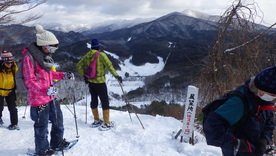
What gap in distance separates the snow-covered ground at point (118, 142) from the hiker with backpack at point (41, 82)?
66 centimetres

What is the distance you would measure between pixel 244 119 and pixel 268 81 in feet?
1.22

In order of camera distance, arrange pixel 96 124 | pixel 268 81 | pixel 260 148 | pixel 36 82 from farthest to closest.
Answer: pixel 96 124, pixel 36 82, pixel 260 148, pixel 268 81

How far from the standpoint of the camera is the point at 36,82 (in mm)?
2240

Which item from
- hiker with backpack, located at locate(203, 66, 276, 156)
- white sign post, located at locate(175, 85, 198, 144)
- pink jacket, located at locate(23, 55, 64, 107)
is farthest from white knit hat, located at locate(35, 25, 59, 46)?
white sign post, located at locate(175, 85, 198, 144)

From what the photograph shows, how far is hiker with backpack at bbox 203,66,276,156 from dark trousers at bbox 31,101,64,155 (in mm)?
2086

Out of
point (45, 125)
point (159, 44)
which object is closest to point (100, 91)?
point (45, 125)

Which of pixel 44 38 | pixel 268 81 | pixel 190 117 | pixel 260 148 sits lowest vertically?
pixel 190 117

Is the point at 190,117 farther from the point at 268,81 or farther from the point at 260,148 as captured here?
the point at 268,81

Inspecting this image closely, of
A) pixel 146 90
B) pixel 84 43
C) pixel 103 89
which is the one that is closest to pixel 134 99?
pixel 146 90

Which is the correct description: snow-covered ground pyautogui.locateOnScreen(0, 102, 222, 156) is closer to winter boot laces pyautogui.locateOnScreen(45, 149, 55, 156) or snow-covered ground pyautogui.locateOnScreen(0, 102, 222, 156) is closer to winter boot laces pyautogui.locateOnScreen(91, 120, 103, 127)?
winter boot laces pyautogui.locateOnScreen(91, 120, 103, 127)

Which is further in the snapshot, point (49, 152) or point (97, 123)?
point (97, 123)

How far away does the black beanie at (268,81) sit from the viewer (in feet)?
4.75

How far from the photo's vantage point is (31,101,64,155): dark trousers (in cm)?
243

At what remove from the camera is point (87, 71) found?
371 cm
